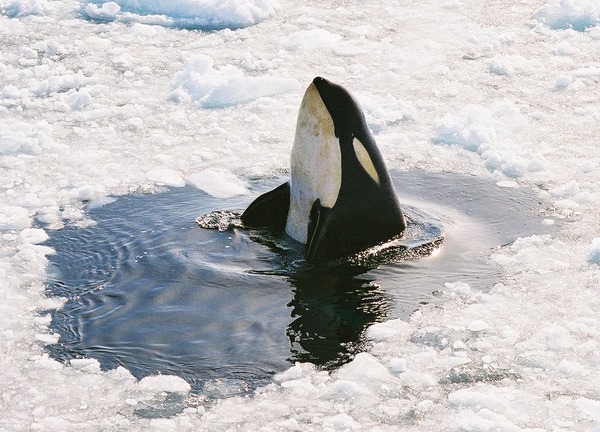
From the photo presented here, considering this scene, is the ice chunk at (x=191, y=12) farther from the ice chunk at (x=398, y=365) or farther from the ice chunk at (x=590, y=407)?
the ice chunk at (x=590, y=407)

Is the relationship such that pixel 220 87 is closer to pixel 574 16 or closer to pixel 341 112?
pixel 341 112

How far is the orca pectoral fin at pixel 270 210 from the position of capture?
29.9 feet

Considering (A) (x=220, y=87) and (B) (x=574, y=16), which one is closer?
(A) (x=220, y=87)

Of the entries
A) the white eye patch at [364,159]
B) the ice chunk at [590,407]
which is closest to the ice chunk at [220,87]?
the white eye patch at [364,159]

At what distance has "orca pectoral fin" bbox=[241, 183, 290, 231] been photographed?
9102 mm

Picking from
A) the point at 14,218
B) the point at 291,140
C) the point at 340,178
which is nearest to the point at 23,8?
the point at 291,140

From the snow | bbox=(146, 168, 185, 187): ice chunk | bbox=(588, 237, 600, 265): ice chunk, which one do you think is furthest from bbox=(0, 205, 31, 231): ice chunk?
bbox=(588, 237, 600, 265): ice chunk

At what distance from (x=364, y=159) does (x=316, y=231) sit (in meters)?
0.78

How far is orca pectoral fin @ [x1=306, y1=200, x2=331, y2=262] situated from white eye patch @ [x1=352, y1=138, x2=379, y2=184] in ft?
1.58

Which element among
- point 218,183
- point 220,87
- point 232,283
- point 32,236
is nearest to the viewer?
point 232,283

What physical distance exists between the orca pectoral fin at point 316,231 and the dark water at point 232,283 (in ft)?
0.45

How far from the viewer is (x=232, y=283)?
7969 millimetres

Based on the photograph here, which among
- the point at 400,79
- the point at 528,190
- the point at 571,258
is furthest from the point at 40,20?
the point at 571,258

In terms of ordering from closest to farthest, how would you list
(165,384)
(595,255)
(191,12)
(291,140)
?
(165,384) < (595,255) < (291,140) < (191,12)
